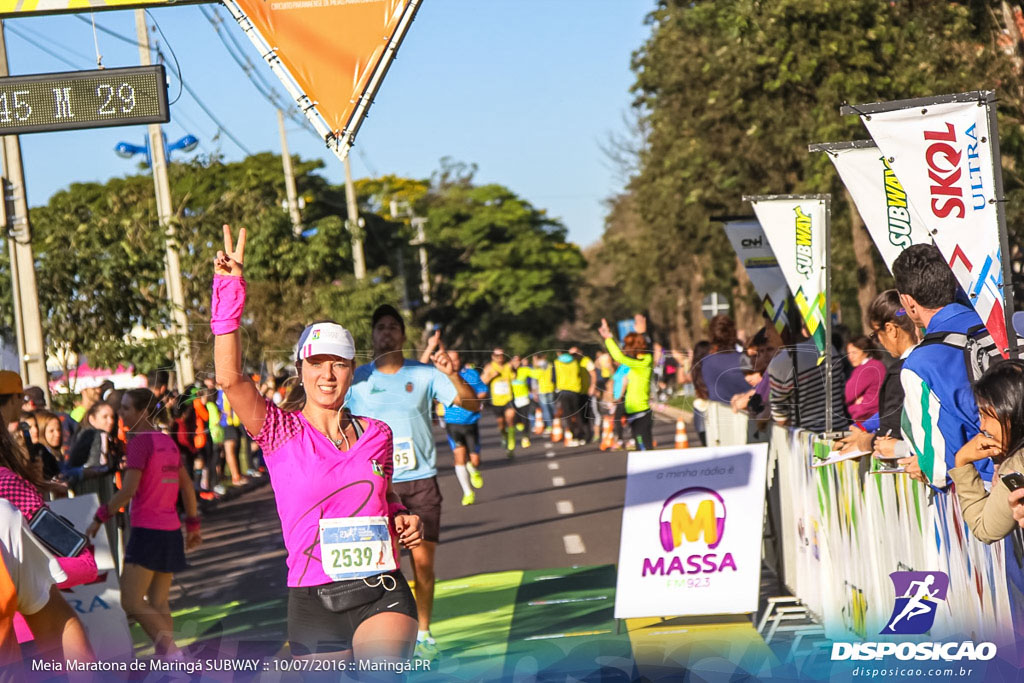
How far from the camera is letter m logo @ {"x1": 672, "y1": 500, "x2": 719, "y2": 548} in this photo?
866cm

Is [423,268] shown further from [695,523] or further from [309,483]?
[309,483]

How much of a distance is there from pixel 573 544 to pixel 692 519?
5.03m

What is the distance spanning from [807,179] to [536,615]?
1592 centimetres

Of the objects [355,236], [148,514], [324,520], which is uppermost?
[355,236]

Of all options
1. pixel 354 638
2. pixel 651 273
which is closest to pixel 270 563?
pixel 354 638

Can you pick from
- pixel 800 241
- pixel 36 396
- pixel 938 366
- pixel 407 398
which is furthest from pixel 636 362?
pixel 938 366

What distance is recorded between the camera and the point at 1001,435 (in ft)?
14.1

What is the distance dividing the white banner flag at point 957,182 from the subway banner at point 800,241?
11.1 ft

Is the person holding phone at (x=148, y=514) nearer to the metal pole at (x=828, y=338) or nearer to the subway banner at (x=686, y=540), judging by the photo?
the subway banner at (x=686, y=540)

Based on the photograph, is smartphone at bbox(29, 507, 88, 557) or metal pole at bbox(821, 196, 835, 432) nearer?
smartphone at bbox(29, 507, 88, 557)

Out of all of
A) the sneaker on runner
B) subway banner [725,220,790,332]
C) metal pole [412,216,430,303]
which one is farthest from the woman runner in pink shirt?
metal pole [412,216,430,303]

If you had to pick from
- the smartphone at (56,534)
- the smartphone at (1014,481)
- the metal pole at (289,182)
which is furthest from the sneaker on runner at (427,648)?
the metal pole at (289,182)

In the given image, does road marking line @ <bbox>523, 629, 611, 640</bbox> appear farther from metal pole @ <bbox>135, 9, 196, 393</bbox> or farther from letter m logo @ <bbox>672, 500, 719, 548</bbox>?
metal pole @ <bbox>135, 9, 196, 393</bbox>

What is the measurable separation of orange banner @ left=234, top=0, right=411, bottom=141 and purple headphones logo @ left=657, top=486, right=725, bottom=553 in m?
2.99
